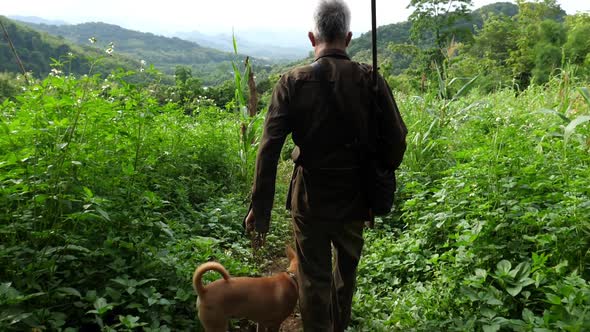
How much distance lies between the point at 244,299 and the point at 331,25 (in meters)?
1.67

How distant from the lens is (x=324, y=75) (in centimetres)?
218

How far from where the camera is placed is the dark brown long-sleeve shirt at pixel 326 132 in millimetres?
2176

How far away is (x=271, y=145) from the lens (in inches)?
86.0

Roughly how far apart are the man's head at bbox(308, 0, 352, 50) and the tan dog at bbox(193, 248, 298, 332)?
1.41 m

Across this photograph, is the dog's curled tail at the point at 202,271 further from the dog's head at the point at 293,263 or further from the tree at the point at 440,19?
the tree at the point at 440,19

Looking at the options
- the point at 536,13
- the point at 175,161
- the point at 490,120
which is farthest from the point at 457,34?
the point at 175,161

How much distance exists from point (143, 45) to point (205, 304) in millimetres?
122963

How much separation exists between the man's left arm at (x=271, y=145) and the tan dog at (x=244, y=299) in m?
0.35

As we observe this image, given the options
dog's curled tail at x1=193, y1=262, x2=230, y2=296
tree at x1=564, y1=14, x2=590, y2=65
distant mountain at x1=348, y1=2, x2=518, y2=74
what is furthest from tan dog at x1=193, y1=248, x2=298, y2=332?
tree at x1=564, y1=14, x2=590, y2=65

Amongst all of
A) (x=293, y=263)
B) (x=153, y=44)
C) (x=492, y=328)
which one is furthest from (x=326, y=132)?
(x=153, y=44)

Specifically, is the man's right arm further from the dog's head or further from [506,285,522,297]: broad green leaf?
[506,285,522,297]: broad green leaf

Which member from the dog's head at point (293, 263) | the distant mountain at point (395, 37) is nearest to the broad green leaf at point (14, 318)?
the dog's head at point (293, 263)

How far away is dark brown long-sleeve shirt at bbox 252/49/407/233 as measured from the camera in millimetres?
2176

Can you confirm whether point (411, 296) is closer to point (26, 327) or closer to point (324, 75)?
point (324, 75)
